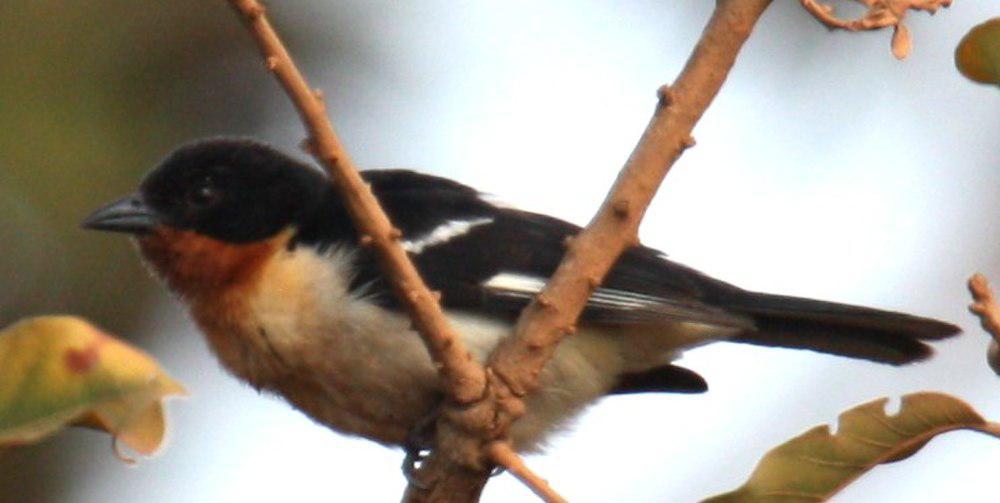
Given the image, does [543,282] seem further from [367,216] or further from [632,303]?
[367,216]

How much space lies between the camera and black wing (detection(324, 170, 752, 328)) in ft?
12.4

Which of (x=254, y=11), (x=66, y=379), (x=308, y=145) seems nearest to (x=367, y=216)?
(x=308, y=145)

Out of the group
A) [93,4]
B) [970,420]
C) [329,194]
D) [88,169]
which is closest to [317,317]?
[329,194]

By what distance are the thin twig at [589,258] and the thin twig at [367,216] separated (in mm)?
67

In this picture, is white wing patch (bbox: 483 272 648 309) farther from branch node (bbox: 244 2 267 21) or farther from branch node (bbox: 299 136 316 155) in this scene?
branch node (bbox: 244 2 267 21)

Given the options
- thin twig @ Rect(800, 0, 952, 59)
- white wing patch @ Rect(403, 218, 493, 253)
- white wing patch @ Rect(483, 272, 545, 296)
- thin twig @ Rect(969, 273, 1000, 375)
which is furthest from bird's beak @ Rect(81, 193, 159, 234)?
thin twig @ Rect(969, 273, 1000, 375)

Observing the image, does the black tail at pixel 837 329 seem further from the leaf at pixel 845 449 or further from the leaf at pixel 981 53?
the leaf at pixel 981 53

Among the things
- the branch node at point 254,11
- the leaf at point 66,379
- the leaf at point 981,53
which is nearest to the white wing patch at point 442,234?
the leaf at point 981,53

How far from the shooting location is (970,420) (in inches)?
95.0

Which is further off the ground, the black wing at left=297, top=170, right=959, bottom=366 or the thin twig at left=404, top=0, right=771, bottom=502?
the black wing at left=297, top=170, right=959, bottom=366

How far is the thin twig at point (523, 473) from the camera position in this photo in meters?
2.31

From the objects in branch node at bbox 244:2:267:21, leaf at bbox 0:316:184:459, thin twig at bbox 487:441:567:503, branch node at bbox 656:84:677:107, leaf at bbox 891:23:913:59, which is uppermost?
leaf at bbox 891:23:913:59

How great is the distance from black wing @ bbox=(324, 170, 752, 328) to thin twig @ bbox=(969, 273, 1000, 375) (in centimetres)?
162

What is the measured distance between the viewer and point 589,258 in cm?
268
